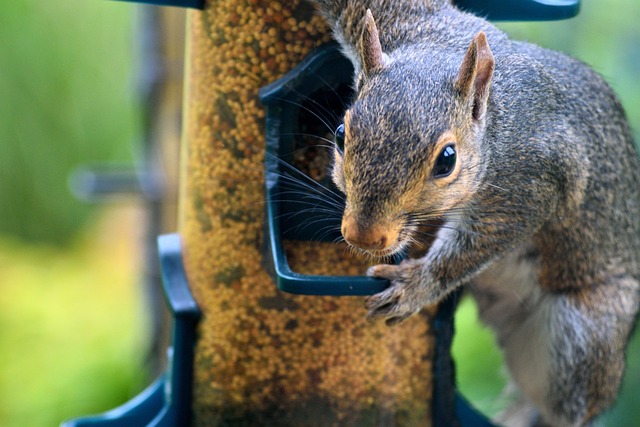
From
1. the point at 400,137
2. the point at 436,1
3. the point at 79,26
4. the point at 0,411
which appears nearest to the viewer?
the point at 400,137

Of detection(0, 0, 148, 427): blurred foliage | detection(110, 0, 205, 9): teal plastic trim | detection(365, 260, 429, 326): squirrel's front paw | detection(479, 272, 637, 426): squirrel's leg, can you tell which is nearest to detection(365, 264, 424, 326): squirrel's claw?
detection(365, 260, 429, 326): squirrel's front paw

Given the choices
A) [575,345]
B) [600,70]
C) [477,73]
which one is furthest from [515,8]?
[600,70]

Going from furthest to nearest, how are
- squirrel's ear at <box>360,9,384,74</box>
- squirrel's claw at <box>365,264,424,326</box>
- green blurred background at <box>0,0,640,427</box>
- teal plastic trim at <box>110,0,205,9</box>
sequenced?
1. green blurred background at <box>0,0,640,427</box>
2. teal plastic trim at <box>110,0,205,9</box>
3. squirrel's claw at <box>365,264,424,326</box>
4. squirrel's ear at <box>360,9,384,74</box>

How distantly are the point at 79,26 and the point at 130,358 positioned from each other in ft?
6.47

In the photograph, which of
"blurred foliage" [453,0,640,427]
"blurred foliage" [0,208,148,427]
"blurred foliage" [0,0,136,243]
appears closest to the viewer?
"blurred foliage" [453,0,640,427]

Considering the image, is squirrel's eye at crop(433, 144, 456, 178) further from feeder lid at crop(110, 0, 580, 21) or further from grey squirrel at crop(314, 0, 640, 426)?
feeder lid at crop(110, 0, 580, 21)

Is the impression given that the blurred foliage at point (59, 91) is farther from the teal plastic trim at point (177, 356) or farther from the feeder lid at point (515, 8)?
the feeder lid at point (515, 8)

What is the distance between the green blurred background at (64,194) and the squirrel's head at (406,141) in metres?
3.05

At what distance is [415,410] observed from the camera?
1.99 m

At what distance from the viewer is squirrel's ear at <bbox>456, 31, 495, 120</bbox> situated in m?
1.49

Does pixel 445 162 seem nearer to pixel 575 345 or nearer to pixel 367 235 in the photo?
pixel 367 235

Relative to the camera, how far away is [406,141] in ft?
4.76

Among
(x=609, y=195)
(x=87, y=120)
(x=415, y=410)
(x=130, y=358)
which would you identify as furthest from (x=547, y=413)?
(x=87, y=120)

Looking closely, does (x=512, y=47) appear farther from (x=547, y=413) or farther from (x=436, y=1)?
(x=547, y=413)
